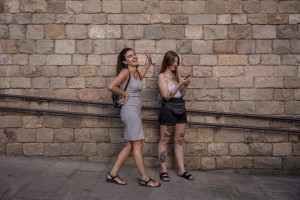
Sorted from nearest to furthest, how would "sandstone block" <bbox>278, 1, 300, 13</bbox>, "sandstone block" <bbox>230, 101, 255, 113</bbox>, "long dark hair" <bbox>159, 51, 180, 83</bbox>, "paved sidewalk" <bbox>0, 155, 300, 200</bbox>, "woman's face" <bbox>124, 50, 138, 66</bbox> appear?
"paved sidewalk" <bbox>0, 155, 300, 200</bbox> < "woman's face" <bbox>124, 50, 138, 66</bbox> < "long dark hair" <bbox>159, 51, 180, 83</bbox> < "sandstone block" <bbox>278, 1, 300, 13</bbox> < "sandstone block" <bbox>230, 101, 255, 113</bbox>

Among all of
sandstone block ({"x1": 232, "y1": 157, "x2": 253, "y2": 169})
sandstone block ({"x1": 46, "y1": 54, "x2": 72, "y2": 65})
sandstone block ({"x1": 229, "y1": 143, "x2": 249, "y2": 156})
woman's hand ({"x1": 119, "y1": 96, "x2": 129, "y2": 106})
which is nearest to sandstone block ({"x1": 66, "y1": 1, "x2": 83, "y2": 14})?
sandstone block ({"x1": 46, "y1": 54, "x2": 72, "y2": 65})

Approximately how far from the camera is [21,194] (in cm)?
457

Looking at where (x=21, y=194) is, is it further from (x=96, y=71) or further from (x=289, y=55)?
(x=289, y=55)

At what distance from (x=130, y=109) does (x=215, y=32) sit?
2080mm

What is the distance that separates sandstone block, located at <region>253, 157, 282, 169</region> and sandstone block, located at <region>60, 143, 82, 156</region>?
2923mm

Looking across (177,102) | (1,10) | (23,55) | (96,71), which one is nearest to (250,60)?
(177,102)

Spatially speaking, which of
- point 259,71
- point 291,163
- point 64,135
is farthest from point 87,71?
point 291,163

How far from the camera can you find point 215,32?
600 cm

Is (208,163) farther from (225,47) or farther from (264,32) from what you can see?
(264,32)

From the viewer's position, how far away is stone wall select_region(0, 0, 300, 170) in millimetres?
5984

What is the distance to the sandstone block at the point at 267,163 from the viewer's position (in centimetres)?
606

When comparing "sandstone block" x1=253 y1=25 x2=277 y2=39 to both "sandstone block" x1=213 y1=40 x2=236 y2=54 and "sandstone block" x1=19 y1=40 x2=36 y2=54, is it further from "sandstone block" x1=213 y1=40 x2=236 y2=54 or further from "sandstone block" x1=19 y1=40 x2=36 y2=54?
"sandstone block" x1=19 y1=40 x2=36 y2=54

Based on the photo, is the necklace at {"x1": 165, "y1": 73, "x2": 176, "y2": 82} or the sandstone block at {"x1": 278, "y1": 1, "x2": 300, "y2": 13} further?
the sandstone block at {"x1": 278, "y1": 1, "x2": 300, "y2": 13}

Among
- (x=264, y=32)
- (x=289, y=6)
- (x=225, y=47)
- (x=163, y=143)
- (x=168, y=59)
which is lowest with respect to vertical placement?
(x=163, y=143)
